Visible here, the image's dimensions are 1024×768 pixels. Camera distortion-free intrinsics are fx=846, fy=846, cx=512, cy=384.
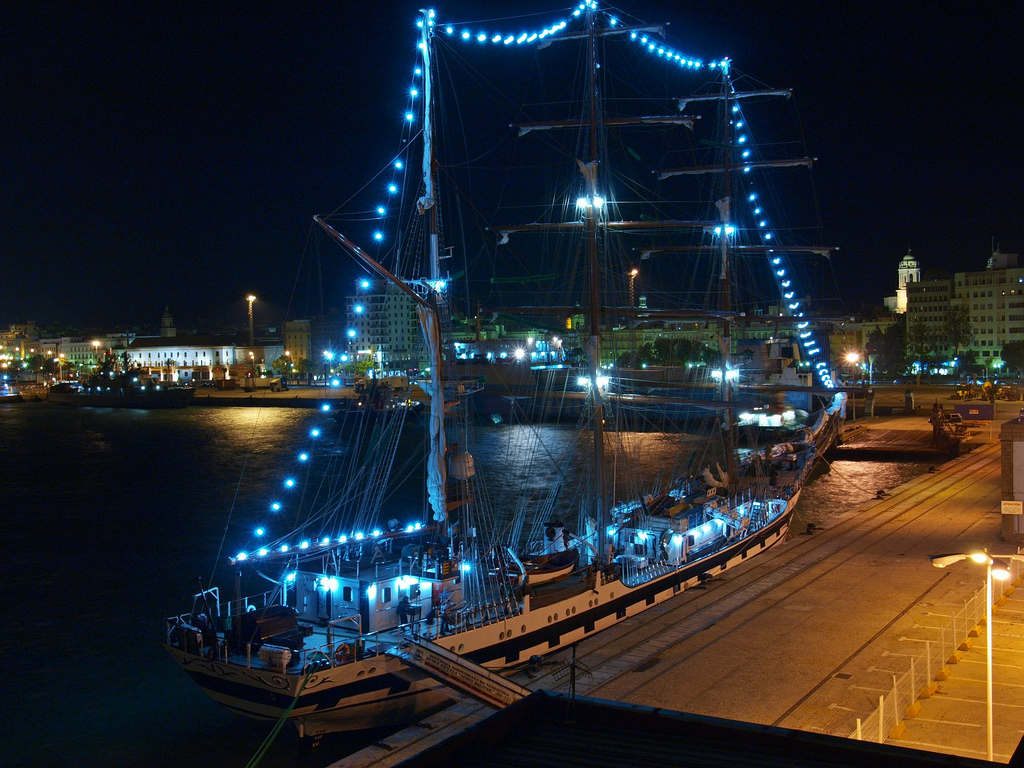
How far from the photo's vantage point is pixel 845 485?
2228 inches

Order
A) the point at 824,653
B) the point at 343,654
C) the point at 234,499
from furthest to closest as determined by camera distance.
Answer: the point at 234,499 < the point at 824,653 < the point at 343,654

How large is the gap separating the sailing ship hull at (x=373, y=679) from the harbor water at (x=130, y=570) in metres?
1.04

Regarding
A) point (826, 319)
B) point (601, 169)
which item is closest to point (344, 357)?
point (826, 319)

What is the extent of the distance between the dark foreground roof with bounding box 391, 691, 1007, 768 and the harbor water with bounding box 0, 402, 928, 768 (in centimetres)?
1049

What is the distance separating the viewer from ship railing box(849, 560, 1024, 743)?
14.5m

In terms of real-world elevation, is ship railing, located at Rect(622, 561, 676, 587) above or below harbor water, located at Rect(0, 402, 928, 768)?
above

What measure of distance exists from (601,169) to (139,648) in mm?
20877

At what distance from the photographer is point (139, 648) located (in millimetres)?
25484

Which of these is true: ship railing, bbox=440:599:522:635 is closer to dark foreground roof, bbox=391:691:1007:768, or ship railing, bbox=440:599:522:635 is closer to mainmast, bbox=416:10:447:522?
mainmast, bbox=416:10:447:522

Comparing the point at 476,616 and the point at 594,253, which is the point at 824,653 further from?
the point at 594,253

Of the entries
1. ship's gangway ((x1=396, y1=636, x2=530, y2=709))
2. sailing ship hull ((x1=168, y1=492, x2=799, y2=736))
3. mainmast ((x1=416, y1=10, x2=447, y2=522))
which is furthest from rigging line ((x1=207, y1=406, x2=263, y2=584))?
ship's gangway ((x1=396, y1=636, x2=530, y2=709))

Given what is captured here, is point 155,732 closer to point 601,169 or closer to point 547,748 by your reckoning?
point 547,748

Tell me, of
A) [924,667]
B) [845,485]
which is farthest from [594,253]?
[845,485]

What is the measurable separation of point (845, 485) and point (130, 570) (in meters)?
43.7
